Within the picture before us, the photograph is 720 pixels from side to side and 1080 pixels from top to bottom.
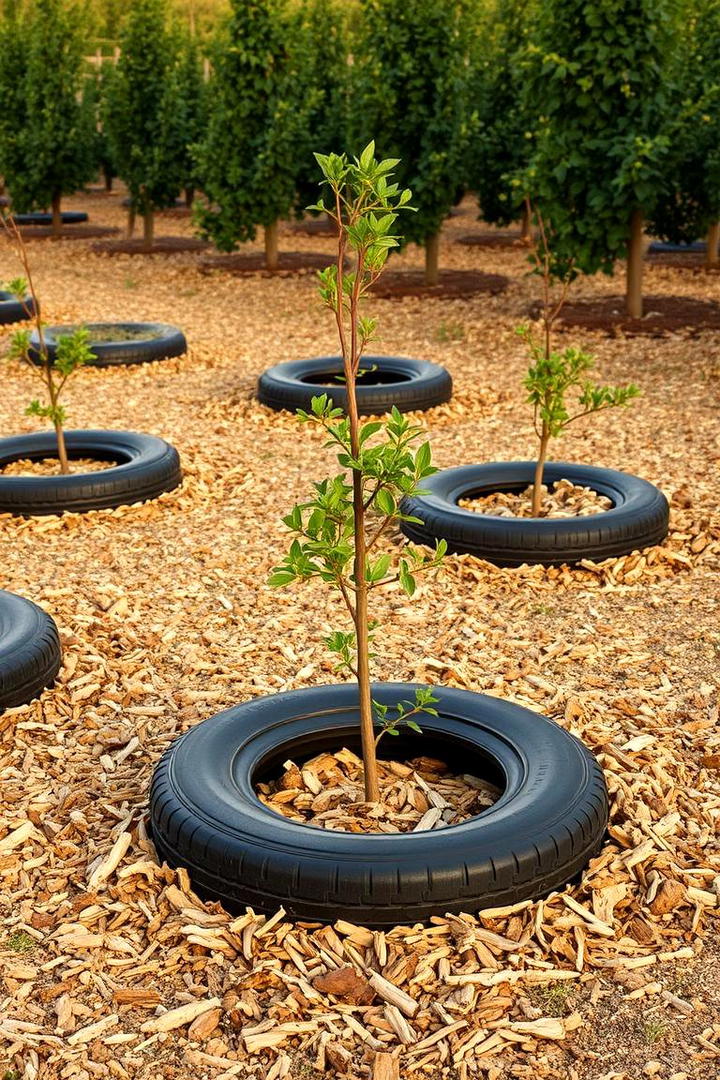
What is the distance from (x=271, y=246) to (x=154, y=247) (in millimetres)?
3443

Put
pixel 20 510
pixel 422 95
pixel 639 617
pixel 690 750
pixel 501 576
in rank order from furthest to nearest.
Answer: pixel 422 95
pixel 20 510
pixel 501 576
pixel 639 617
pixel 690 750

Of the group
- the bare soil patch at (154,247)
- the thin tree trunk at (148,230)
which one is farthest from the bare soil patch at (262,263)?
the thin tree trunk at (148,230)

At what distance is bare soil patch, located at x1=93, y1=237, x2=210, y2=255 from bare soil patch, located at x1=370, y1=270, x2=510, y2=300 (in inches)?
177

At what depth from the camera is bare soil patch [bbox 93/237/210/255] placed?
1938cm

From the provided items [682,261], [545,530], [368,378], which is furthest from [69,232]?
[545,530]

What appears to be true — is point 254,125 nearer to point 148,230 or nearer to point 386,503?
point 148,230

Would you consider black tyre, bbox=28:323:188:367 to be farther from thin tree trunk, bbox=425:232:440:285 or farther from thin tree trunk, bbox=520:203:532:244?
thin tree trunk, bbox=520:203:532:244

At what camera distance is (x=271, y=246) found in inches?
671

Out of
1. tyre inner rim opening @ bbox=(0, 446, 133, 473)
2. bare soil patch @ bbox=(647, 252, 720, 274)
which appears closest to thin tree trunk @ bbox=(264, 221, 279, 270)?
bare soil patch @ bbox=(647, 252, 720, 274)

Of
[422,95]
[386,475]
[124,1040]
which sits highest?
[422,95]

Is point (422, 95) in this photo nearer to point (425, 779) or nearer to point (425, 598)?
point (425, 598)

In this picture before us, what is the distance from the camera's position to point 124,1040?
2838mm

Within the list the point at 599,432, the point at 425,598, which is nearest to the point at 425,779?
the point at 425,598

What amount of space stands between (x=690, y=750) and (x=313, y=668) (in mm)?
1567
